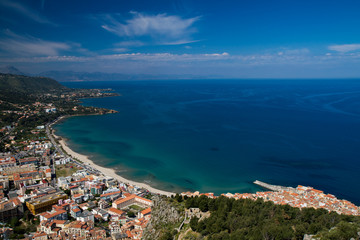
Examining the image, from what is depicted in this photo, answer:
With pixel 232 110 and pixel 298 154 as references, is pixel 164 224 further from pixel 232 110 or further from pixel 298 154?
pixel 232 110

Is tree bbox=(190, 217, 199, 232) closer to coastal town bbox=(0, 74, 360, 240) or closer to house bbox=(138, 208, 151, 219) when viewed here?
coastal town bbox=(0, 74, 360, 240)

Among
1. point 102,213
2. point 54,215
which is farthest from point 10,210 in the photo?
point 102,213

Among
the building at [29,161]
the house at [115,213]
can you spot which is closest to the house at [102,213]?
the house at [115,213]

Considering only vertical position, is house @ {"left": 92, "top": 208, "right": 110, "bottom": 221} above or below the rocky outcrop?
below

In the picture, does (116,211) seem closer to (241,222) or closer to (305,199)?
(241,222)

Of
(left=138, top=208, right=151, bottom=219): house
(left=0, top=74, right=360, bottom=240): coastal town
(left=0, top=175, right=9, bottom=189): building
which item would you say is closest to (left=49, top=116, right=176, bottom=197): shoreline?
(left=0, top=74, right=360, bottom=240): coastal town

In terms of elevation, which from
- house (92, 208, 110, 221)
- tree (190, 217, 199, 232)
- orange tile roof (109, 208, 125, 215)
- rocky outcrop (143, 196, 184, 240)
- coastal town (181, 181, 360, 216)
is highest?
tree (190, 217, 199, 232)

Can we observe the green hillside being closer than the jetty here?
No

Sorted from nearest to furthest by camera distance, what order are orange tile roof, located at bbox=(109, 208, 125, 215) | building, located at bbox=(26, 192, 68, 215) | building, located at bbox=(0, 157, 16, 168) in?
orange tile roof, located at bbox=(109, 208, 125, 215) → building, located at bbox=(26, 192, 68, 215) → building, located at bbox=(0, 157, 16, 168)

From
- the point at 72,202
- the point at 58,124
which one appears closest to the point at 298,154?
the point at 72,202
